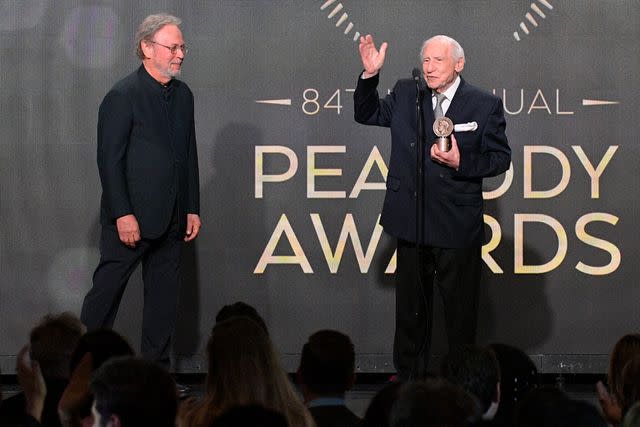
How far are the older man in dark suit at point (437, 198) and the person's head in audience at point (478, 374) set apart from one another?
188 cm

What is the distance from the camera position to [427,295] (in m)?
5.63

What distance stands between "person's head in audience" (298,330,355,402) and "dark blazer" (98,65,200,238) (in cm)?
192

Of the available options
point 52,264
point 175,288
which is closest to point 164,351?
point 175,288

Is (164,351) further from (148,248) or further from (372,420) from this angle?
(372,420)

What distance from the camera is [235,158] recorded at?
6.67 meters

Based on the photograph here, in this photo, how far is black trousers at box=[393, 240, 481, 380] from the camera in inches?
220

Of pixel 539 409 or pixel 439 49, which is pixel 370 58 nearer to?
pixel 439 49

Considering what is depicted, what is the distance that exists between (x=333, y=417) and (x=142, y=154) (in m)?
2.24

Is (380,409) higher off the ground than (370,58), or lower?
lower

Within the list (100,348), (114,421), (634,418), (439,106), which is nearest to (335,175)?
(439,106)

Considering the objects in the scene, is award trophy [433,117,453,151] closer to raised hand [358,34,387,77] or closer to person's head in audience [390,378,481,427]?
raised hand [358,34,387,77]

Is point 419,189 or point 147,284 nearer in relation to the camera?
point 419,189

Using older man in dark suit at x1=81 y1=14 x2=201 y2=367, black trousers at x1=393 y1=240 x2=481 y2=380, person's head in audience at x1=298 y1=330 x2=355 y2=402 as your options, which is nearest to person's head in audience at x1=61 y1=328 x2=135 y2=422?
person's head in audience at x1=298 y1=330 x2=355 y2=402

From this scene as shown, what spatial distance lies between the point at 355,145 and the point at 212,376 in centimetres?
316
